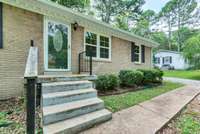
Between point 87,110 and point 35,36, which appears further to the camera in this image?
point 35,36

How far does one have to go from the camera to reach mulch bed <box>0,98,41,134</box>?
10.1ft

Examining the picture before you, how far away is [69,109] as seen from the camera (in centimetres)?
336

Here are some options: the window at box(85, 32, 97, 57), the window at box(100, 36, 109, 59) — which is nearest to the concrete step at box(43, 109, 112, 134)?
the window at box(85, 32, 97, 57)

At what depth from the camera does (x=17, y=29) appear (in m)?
5.23

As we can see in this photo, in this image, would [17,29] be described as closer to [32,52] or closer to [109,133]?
[32,52]

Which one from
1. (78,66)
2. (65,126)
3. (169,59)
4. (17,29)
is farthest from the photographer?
(169,59)

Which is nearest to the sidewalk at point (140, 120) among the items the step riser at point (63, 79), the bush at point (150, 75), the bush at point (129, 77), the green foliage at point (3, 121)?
the step riser at point (63, 79)

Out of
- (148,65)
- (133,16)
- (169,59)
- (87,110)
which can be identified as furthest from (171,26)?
(87,110)

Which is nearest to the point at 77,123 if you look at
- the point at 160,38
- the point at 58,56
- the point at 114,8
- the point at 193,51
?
the point at 58,56

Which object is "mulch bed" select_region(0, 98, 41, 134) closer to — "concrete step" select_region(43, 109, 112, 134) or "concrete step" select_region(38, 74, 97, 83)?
"concrete step" select_region(43, 109, 112, 134)

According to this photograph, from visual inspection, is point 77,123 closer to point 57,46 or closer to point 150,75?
point 57,46

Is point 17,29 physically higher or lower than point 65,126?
higher

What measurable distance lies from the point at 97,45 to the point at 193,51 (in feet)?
40.7

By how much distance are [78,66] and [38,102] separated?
296cm
